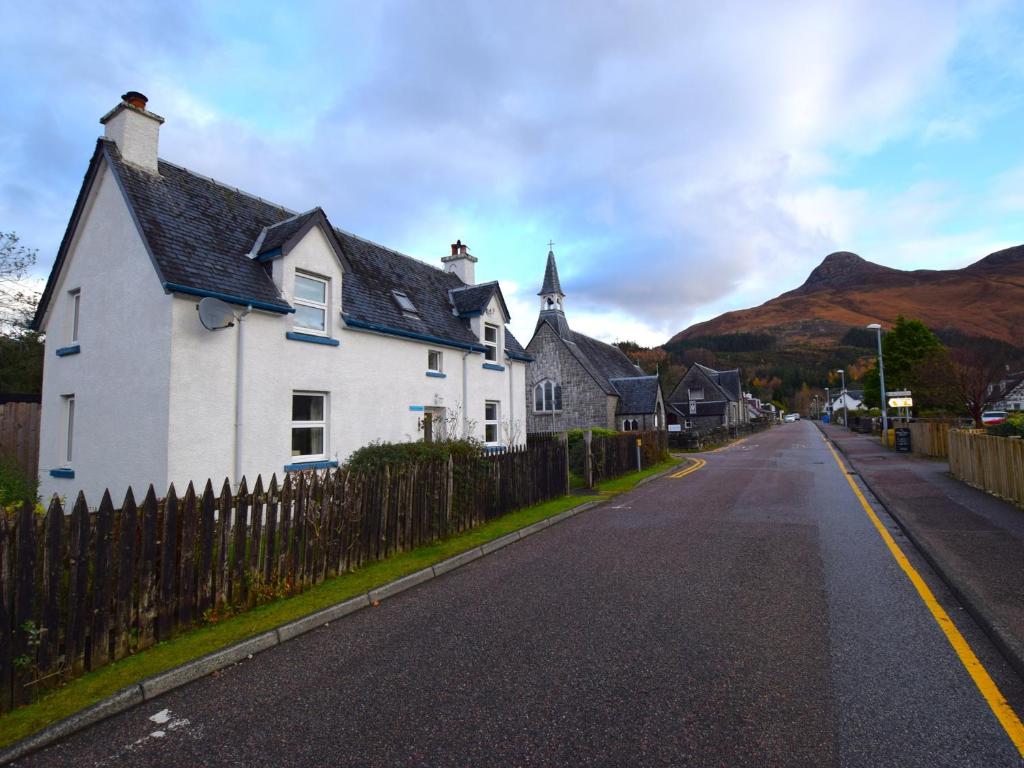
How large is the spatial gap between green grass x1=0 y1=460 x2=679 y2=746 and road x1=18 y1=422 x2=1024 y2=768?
343 millimetres

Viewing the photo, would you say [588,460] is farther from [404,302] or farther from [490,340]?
[404,302]

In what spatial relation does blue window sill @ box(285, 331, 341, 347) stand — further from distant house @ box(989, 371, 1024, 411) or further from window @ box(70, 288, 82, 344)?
distant house @ box(989, 371, 1024, 411)

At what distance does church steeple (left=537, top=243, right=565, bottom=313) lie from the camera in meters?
42.7

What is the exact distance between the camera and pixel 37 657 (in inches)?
173

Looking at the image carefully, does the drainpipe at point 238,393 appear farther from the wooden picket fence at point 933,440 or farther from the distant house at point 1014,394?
the distant house at point 1014,394

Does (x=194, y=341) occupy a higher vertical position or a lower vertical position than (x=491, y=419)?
higher

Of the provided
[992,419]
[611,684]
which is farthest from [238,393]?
→ [992,419]

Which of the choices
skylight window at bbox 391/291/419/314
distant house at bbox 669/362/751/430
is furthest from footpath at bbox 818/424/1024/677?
distant house at bbox 669/362/751/430

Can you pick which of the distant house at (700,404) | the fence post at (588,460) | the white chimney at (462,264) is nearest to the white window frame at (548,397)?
the white chimney at (462,264)

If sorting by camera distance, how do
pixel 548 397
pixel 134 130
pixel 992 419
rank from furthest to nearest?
pixel 548 397, pixel 992 419, pixel 134 130

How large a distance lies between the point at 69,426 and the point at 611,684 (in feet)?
41.5

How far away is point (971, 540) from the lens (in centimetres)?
852

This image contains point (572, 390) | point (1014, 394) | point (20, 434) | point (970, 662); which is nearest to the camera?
point (970, 662)

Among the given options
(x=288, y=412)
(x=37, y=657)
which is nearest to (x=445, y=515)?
(x=288, y=412)
